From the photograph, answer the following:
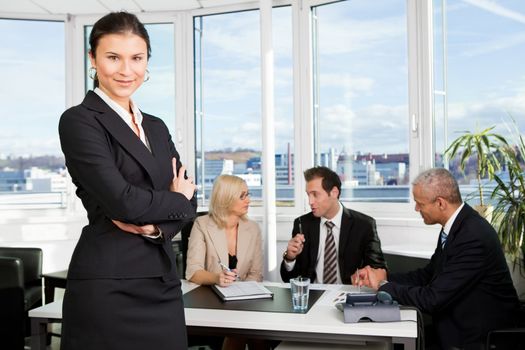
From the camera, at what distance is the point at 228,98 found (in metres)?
5.01

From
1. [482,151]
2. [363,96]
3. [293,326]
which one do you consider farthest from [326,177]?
[293,326]

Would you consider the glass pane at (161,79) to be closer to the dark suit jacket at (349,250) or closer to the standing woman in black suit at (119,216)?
the dark suit jacket at (349,250)

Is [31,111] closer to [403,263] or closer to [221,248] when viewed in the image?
[221,248]

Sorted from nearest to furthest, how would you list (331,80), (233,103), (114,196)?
(114,196) < (331,80) < (233,103)

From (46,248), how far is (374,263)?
10.2 feet

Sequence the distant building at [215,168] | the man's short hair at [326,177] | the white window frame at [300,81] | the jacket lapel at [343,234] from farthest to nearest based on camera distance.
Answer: the distant building at [215,168]
the white window frame at [300,81]
the man's short hair at [326,177]
the jacket lapel at [343,234]

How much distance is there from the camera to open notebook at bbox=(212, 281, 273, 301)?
7.79 ft

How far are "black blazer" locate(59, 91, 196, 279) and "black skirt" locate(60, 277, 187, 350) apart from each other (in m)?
0.03

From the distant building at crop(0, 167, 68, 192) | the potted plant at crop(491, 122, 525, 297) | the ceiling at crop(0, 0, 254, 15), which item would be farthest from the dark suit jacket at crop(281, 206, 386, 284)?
the distant building at crop(0, 167, 68, 192)

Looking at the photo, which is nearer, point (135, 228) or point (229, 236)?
point (135, 228)

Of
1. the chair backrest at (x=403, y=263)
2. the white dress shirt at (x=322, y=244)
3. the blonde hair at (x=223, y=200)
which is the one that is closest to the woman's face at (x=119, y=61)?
the blonde hair at (x=223, y=200)

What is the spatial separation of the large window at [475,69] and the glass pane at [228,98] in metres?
1.59

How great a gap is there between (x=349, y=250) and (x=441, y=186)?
790mm

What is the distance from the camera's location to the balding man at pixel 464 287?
2295mm
